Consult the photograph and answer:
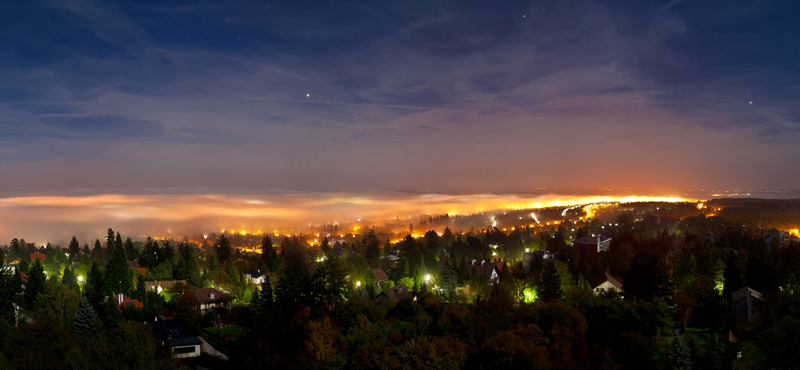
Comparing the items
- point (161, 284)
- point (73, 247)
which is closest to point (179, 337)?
point (161, 284)

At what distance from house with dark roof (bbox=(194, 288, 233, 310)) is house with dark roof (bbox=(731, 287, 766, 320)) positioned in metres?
31.8

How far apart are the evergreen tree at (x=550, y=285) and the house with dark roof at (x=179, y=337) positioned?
20.6 metres

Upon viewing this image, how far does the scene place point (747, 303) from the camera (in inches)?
1075

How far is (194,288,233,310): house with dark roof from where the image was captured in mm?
34531

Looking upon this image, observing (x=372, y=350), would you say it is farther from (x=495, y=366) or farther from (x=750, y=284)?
(x=750, y=284)

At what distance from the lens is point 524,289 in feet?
117

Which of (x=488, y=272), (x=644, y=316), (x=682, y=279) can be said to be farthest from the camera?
(x=488, y=272)

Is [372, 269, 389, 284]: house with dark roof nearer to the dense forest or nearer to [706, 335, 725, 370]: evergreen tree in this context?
the dense forest

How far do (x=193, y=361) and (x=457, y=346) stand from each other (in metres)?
11.4

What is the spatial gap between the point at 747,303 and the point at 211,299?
111 ft

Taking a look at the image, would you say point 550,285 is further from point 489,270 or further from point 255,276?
point 255,276

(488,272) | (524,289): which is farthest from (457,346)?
(488,272)

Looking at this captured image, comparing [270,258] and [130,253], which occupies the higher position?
[130,253]

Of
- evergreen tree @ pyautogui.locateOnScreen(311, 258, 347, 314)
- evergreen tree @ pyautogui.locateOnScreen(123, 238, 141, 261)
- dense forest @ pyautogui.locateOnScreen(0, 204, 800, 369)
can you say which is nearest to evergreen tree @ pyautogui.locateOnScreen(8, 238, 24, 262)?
evergreen tree @ pyautogui.locateOnScreen(123, 238, 141, 261)
